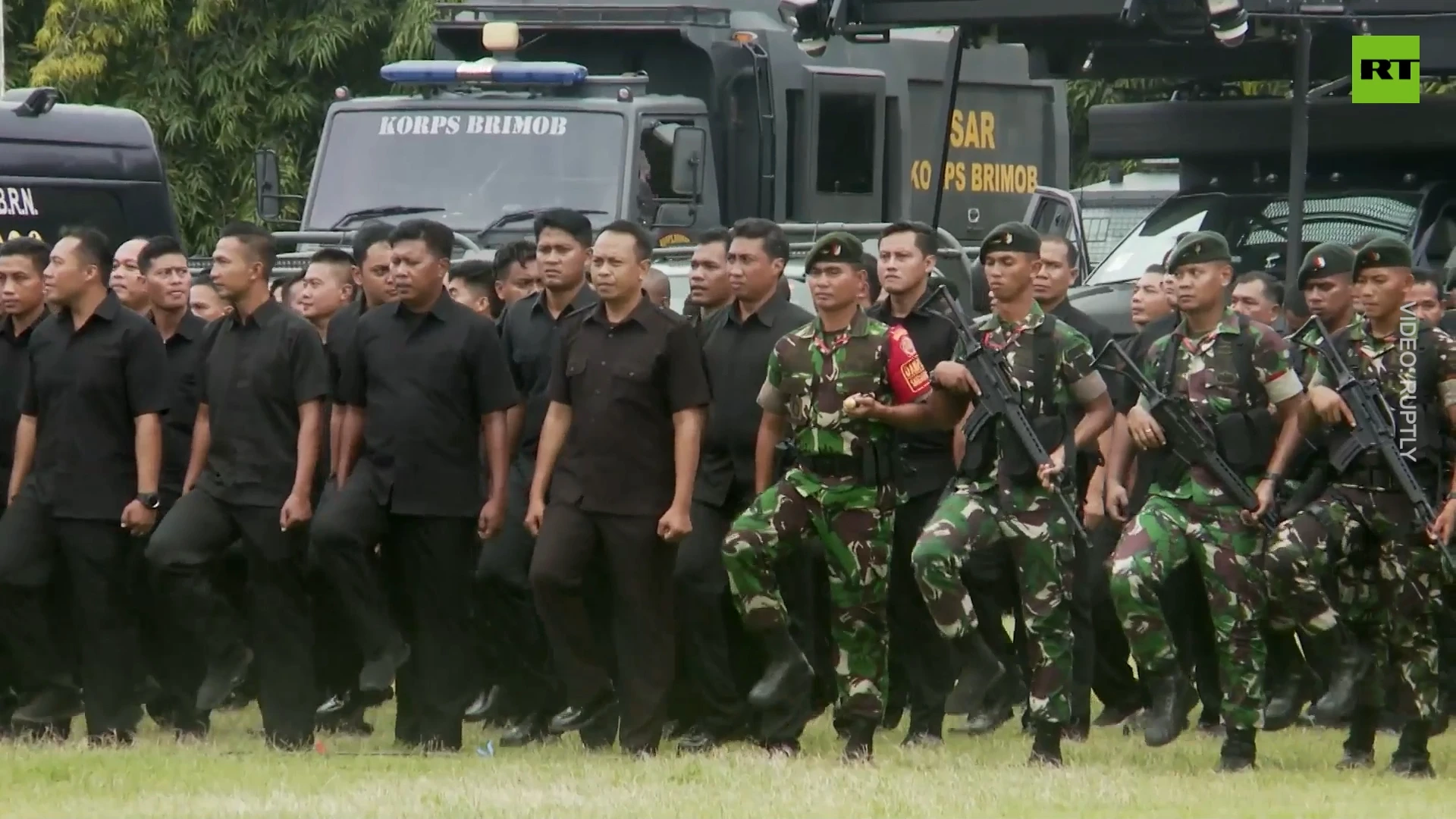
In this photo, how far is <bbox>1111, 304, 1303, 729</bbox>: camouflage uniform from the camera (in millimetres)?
9805

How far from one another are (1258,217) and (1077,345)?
4545 millimetres

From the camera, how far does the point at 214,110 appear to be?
2605cm

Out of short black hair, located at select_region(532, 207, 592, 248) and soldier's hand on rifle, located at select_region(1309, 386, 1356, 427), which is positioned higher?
short black hair, located at select_region(532, 207, 592, 248)

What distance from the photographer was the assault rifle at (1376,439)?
31.6ft

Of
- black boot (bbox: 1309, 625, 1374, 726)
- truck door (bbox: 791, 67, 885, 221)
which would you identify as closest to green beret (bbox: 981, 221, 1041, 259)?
black boot (bbox: 1309, 625, 1374, 726)

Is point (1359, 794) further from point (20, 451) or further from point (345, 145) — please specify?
point (345, 145)

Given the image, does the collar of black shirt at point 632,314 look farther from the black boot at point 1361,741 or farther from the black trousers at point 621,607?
the black boot at point 1361,741

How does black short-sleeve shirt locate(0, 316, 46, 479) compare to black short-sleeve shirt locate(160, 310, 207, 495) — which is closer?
black short-sleeve shirt locate(0, 316, 46, 479)

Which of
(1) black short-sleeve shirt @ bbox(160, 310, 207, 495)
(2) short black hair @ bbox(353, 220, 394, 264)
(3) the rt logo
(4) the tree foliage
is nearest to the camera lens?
(1) black short-sleeve shirt @ bbox(160, 310, 207, 495)

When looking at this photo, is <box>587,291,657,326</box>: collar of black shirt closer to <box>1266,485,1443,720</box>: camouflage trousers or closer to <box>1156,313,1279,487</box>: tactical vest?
<box>1156,313,1279,487</box>: tactical vest

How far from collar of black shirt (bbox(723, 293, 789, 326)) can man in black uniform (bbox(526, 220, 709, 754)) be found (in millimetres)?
354

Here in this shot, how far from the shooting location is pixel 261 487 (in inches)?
411

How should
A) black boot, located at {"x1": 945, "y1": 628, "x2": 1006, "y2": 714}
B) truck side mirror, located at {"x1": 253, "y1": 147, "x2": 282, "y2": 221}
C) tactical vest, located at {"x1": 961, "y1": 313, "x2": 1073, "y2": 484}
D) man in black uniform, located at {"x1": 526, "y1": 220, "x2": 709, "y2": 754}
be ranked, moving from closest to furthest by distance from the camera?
tactical vest, located at {"x1": 961, "y1": 313, "x2": 1073, "y2": 484}
man in black uniform, located at {"x1": 526, "y1": 220, "x2": 709, "y2": 754}
black boot, located at {"x1": 945, "y1": 628, "x2": 1006, "y2": 714}
truck side mirror, located at {"x1": 253, "y1": 147, "x2": 282, "y2": 221}

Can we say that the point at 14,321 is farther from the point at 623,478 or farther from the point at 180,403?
the point at 623,478
